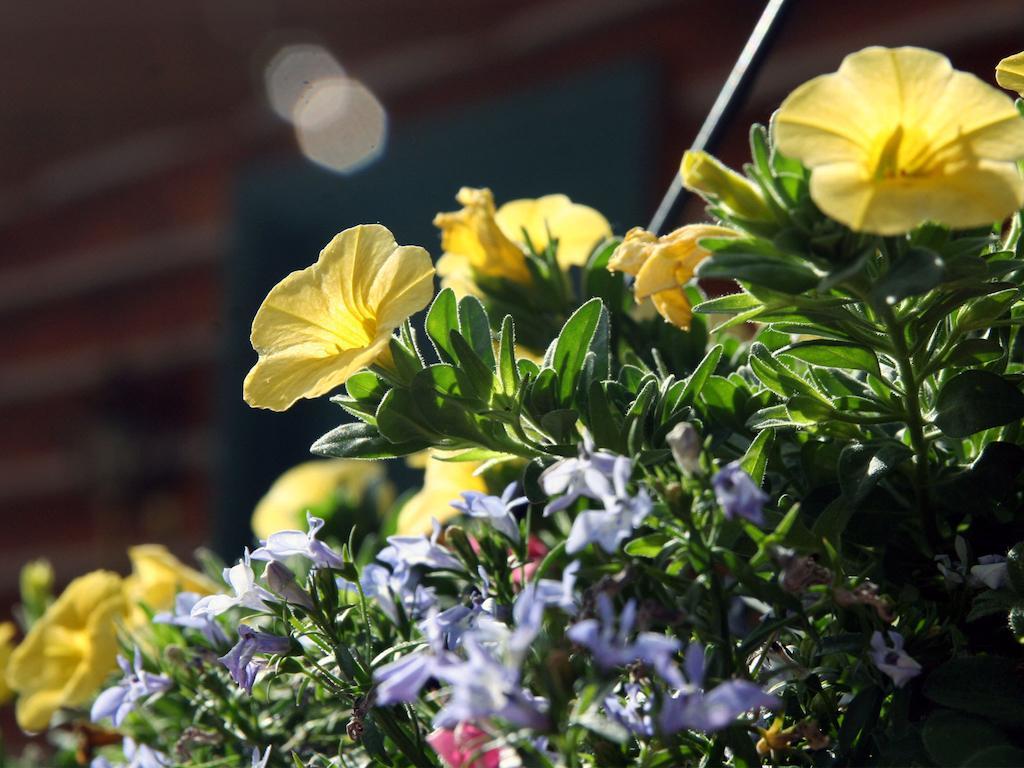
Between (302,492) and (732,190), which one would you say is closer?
(732,190)

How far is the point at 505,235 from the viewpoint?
2.24 ft

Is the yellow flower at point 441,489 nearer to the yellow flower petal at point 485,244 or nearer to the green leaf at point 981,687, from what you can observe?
the yellow flower petal at point 485,244

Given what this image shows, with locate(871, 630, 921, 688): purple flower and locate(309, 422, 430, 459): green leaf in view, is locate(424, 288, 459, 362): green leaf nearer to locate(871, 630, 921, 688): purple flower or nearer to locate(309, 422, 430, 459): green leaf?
locate(309, 422, 430, 459): green leaf

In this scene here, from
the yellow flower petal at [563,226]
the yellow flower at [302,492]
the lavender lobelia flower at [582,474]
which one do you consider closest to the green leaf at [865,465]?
the lavender lobelia flower at [582,474]

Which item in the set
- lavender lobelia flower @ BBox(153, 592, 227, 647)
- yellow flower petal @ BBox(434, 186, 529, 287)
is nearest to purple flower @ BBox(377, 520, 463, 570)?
lavender lobelia flower @ BBox(153, 592, 227, 647)

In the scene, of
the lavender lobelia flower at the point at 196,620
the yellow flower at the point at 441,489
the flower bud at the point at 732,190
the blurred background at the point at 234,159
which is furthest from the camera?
the blurred background at the point at 234,159

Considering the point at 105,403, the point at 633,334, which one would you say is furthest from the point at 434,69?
the point at 633,334

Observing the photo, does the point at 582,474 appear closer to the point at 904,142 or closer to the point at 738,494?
the point at 738,494

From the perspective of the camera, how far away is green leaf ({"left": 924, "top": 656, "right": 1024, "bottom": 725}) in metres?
0.39

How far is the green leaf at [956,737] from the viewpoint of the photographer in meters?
0.37

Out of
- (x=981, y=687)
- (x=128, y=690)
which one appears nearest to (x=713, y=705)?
(x=981, y=687)

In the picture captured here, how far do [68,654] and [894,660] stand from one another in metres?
0.52

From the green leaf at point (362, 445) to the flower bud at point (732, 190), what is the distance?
146mm

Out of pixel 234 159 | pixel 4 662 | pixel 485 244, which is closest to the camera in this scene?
pixel 485 244
